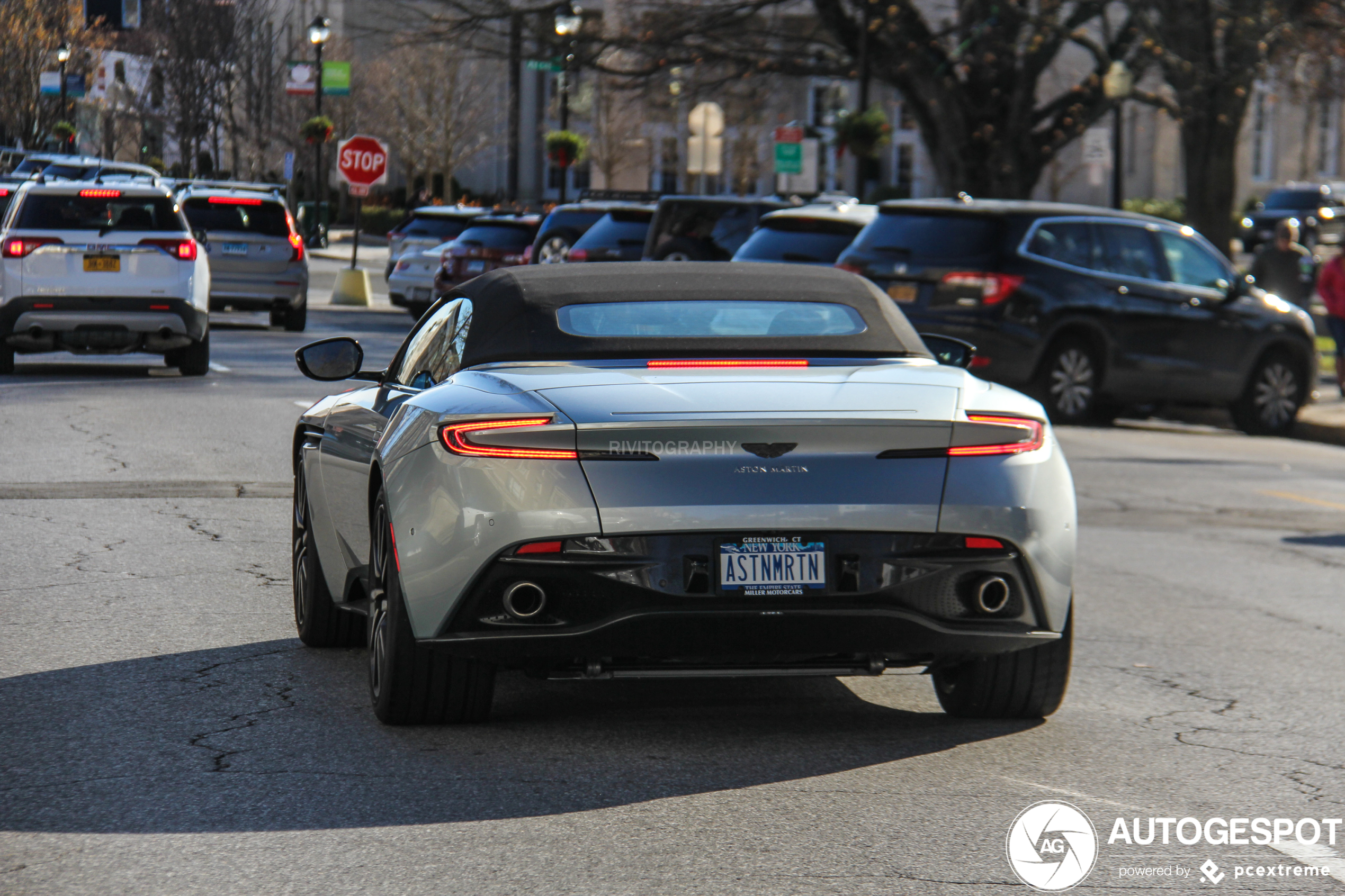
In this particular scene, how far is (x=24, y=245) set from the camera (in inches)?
698

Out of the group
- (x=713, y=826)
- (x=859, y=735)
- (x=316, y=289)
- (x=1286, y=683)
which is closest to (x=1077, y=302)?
(x=1286, y=683)

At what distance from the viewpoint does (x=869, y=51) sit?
3450 centimetres

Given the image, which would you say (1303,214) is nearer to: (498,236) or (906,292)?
(498,236)

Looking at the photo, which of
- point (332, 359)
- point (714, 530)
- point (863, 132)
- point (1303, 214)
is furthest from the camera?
point (1303, 214)

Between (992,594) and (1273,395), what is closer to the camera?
(992,594)

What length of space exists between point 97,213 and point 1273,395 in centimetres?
1098

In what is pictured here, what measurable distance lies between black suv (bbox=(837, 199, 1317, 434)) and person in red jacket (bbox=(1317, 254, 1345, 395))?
862 millimetres

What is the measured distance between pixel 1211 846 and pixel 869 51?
3083 centimetres

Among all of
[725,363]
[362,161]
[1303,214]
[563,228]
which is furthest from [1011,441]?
[1303,214]

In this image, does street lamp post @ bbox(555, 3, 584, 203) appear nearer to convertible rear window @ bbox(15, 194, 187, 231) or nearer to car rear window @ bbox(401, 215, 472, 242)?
car rear window @ bbox(401, 215, 472, 242)

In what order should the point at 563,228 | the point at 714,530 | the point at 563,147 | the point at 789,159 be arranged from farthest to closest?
the point at 563,147 < the point at 789,159 < the point at 563,228 < the point at 714,530

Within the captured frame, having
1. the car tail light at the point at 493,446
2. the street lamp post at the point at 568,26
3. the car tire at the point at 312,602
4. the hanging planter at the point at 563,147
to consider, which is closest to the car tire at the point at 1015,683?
the car tail light at the point at 493,446

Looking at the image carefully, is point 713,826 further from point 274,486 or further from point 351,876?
point 274,486

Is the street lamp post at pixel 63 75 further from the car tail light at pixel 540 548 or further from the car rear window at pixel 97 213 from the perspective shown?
the car tail light at pixel 540 548
